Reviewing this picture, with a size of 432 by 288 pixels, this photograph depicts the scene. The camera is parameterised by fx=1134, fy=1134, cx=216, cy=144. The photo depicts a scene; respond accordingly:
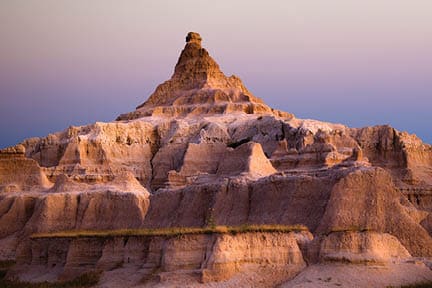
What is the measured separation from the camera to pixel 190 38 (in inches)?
4552

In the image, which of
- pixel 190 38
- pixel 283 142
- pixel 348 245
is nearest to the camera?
pixel 348 245

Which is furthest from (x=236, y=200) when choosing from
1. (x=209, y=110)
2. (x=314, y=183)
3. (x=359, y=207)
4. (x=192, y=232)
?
(x=209, y=110)

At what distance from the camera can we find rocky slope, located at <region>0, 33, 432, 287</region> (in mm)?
39906

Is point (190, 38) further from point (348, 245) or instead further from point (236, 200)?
point (348, 245)

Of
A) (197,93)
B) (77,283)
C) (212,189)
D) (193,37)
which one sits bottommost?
(77,283)

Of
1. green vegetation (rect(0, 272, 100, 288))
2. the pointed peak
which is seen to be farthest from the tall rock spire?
green vegetation (rect(0, 272, 100, 288))

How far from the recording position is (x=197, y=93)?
109250 millimetres

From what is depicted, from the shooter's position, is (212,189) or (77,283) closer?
(77,283)

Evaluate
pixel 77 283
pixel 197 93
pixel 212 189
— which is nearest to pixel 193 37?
pixel 197 93

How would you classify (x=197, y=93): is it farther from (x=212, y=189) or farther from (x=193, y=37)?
(x=212, y=189)

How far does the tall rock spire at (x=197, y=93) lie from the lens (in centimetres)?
10662

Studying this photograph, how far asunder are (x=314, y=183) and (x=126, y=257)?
383 inches

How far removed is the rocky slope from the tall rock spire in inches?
5.7

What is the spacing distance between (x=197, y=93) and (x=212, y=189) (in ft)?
182
